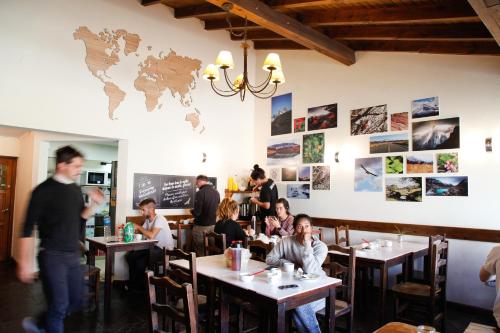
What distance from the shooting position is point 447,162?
5078 mm

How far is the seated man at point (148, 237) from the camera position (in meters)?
5.21

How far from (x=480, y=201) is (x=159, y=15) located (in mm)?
5571

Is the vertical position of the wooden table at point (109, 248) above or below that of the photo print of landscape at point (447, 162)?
below

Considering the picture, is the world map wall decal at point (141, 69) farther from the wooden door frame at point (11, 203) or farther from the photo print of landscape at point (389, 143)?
the wooden door frame at point (11, 203)

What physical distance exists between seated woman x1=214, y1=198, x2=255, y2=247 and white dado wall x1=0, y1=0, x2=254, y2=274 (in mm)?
1968

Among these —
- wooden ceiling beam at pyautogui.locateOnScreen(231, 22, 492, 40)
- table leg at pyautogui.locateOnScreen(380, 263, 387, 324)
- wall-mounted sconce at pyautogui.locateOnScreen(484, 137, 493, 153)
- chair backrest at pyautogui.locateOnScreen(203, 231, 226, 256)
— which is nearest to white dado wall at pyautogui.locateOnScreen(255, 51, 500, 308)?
wall-mounted sconce at pyautogui.locateOnScreen(484, 137, 493, 153)

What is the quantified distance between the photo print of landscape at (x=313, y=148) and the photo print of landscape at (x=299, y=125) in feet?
0.56

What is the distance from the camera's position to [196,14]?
6.07 meters

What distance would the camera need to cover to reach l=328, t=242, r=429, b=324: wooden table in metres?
3.92

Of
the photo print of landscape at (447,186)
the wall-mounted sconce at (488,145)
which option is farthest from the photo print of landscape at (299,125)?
the wall-mounted sconce at (488,145)

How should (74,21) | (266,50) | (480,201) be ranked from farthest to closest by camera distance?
(266,50) < (74,21) < (480,201)

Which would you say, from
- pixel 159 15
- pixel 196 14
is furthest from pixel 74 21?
pixel 196 14

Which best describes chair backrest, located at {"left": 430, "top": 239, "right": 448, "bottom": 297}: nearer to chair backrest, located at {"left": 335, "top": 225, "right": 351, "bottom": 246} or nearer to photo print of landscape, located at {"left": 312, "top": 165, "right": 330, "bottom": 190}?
chair backrest, located at {"left": 335, "top": 225, "right": 351, "bottom": 246}

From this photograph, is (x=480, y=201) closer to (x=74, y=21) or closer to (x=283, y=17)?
(x=283, y=17)
